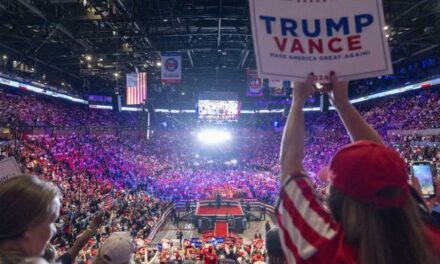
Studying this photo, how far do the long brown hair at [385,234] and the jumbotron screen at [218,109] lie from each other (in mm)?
25331

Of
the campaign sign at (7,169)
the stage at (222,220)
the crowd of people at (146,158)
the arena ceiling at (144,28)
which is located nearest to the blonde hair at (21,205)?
the campaign sign at (7,169)

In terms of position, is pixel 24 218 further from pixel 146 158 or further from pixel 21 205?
pixel 146 158

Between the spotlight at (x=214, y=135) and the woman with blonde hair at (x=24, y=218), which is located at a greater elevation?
the spotlight at (x=214, y=135)

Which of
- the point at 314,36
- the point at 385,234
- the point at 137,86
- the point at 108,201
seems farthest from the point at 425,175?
the point at 108,201

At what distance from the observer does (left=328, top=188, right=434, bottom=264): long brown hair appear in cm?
103

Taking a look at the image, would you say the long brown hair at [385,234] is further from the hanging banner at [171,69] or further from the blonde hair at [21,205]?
the hanging banner at [171,69]

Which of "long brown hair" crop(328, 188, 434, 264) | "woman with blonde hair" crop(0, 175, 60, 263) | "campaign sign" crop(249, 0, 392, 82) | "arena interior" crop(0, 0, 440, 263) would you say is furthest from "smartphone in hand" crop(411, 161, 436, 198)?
"arena interior" crop(0, 0, 440, 263)

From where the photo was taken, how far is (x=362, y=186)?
1040 mm

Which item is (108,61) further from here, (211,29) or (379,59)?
(379,59)

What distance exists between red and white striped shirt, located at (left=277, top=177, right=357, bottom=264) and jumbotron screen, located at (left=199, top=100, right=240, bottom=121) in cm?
2520

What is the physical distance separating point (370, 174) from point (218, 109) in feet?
83.8

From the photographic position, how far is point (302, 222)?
1127 millimetres

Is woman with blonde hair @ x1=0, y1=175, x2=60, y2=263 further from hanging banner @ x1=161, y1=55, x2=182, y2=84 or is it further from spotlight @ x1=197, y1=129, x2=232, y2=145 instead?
spotlight @ x1=197, y1=129, x2=232, y2=145

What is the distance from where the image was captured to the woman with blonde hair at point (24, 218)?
4.09 ft
